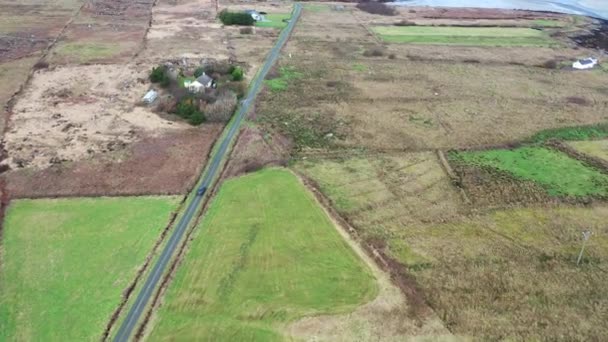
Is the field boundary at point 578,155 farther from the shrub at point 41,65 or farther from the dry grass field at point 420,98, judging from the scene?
the shrub at point 41,65

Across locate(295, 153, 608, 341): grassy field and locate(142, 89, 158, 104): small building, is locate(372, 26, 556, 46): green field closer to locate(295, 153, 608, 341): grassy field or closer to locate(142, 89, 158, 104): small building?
locate(142, 89, 158, 104): small building

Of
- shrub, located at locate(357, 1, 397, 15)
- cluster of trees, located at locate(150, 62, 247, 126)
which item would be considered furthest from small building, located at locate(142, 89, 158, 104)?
shrub, located at locate(357, 1, 397, 15)

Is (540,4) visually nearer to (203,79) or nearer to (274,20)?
(274,20)

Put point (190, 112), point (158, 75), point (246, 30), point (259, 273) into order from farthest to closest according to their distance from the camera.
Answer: point (246, 30) → point (158, 75) → point (190, 112) → point (259, 273)

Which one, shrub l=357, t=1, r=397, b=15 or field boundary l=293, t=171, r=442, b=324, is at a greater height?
shrub l=357, t=1, r=397, b=15

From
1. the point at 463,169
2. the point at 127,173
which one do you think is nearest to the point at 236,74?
the point at 127,173

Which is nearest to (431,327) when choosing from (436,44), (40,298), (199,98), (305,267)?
(305,267)
